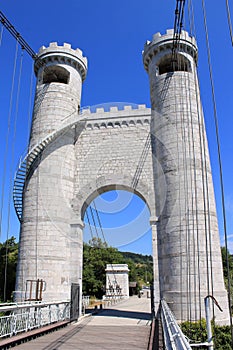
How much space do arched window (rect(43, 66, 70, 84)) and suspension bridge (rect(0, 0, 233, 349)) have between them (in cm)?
7

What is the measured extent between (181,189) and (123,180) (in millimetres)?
2456

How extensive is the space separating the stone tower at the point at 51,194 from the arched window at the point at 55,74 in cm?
10

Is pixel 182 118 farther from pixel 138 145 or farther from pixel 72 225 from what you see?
pixel 72 225

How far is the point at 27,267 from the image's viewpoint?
38.2ft

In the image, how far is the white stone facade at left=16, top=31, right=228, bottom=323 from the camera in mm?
10883

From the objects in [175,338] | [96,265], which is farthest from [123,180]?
[96,265]

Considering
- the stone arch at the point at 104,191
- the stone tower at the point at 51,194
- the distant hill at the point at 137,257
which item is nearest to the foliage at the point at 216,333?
the stone tower at the point at 51,194

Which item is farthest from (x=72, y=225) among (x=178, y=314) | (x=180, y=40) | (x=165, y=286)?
(x=180, y=40)

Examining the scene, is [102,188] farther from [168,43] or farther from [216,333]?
[168,43]

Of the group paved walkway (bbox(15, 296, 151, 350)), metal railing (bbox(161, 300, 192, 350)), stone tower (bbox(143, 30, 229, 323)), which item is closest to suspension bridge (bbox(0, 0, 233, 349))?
stone tower (bbox(143, 30, 229, 323))

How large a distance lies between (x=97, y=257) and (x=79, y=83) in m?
17.6

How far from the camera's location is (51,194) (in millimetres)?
12477

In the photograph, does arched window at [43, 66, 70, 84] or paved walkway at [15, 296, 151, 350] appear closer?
paved walkway at [15, 296, 151, 350]

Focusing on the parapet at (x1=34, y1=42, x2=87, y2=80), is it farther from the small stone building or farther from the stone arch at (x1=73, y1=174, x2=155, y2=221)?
the small stone building
